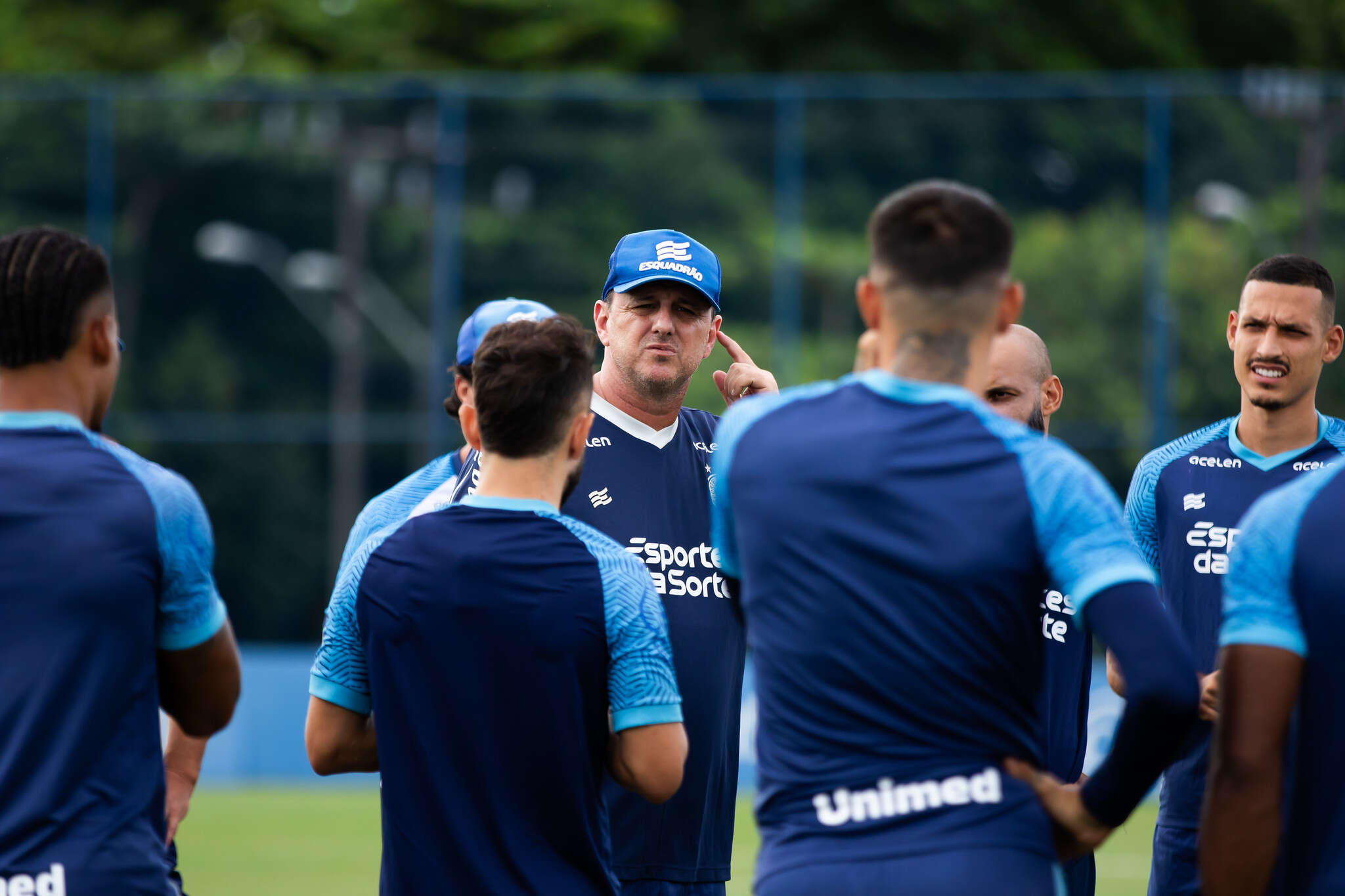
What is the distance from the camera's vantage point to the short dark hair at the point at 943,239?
2.88m

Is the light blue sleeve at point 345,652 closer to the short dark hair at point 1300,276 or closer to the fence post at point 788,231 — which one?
the short dark hair at point 1300,276

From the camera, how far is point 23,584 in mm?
2920

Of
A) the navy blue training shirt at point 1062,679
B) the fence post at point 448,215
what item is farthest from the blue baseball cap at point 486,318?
the fence post at point 448,215

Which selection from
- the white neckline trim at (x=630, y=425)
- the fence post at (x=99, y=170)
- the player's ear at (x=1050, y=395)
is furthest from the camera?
the fence post at (x=99, y=170)

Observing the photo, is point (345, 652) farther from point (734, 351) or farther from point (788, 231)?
point (788, 231)

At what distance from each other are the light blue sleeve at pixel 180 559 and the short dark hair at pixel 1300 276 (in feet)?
11.2

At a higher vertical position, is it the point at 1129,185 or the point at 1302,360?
the point at 1129,185

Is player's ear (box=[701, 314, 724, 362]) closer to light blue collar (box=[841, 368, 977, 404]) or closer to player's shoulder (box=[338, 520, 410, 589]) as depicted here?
player's shoulder (box=[338, 520, 410, 589])

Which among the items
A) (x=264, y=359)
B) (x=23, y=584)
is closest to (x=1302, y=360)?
(x=23, y=584)

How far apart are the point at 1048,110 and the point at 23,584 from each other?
1709 cm

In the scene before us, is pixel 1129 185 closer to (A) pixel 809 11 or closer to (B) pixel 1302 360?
(A) pixel 809 11

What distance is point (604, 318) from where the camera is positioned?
507 centimetres

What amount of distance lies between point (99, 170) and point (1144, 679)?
19549mm

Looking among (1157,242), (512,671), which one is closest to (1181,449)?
(512,671)
